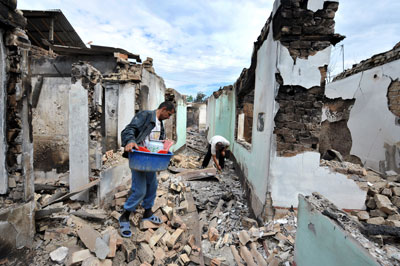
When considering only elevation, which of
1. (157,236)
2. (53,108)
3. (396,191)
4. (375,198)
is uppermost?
(53,108)

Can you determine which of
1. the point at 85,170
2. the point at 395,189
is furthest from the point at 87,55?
the point at 395,189

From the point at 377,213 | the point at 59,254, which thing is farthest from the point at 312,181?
the point at 59,254

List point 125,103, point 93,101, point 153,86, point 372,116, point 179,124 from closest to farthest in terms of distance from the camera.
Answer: point 93,101
point 125,103
point 372,116
point 153,86
point 179,124

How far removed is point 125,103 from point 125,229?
3.44 meters

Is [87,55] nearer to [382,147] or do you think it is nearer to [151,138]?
[151,138]

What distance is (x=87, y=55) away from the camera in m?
6.17

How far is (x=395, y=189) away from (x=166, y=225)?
364 cm

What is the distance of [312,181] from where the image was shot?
311cm

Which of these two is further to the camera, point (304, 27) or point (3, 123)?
point (304, 27)

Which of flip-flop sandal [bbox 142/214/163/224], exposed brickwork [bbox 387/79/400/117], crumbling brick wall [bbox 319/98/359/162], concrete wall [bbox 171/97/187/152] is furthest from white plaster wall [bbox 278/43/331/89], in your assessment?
concrete wall [bbox 171/97/187/152]

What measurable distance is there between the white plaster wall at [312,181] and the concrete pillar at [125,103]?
390 cm

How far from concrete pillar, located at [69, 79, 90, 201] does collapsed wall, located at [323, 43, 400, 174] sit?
679cm

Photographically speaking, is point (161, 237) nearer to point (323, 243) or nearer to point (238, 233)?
point (238, 233)

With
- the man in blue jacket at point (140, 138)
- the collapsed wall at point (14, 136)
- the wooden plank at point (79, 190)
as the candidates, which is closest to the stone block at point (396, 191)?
the man in blue jacket at point (140, 138)
